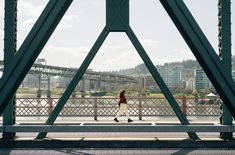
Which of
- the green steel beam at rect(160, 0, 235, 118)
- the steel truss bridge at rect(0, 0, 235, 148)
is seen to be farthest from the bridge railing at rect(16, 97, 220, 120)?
the green steel beam at rect(160, 0, 235, 118)

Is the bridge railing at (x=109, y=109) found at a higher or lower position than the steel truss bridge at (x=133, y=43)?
lower

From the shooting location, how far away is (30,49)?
22.6ft

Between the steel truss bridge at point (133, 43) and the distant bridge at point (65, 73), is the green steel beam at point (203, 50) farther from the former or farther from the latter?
the distant bridge at point (65, 73)

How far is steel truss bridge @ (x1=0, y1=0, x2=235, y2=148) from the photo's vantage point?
677cm

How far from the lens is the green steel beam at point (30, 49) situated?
6793 millimetres

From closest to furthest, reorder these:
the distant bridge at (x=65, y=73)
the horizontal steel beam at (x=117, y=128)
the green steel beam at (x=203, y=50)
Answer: the green steel beam at (x=203, y=50)
the horizontal steel beam at (x=117, y=128)
the distant bridge at (x=65, y=73)

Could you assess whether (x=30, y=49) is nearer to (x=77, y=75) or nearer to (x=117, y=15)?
(x=77, y=75)

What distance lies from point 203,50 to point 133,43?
3.07 metres

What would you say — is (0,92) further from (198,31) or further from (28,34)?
(198,31)

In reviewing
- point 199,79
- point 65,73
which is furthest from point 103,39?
point 199,79

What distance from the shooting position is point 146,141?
9.44m

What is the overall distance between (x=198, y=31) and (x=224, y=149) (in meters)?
3.58

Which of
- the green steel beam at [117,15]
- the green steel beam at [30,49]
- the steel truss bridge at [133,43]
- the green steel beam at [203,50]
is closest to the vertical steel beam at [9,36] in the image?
the steel truss bridge at [133,43]

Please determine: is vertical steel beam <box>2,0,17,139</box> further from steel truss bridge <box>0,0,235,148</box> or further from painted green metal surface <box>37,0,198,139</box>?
painted green metal surface <box>37,0,198,139</box>
